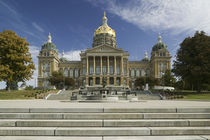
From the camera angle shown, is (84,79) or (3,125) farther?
(84,79)

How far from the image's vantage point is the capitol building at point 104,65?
75.9m

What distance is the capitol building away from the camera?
75875 millimetres

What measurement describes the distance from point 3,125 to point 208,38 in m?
44.7

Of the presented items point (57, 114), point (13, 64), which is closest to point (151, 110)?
point (57, 114)

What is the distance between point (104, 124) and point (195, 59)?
37.3 meters

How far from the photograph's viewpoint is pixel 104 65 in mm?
79188

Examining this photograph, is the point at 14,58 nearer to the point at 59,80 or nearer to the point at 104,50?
the point at 59,80

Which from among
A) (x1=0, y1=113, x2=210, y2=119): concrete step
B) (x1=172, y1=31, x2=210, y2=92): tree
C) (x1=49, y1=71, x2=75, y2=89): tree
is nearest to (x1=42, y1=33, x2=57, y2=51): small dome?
(x1=49, y1=71, x2=75, y2=89): tree

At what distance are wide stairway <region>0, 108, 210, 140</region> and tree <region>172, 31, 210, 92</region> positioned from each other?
32972mm

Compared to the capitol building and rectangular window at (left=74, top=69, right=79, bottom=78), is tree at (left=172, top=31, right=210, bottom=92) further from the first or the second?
rectangular window at (left=74, top=69, right=79, bottom=78)

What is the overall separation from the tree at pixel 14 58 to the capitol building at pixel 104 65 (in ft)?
121

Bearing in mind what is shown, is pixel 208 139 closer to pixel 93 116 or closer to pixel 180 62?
pixel 93 116

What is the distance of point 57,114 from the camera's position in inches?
277

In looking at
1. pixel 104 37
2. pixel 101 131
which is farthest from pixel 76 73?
pixel 101 131
